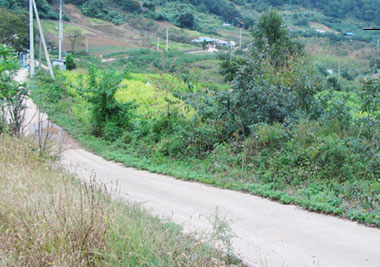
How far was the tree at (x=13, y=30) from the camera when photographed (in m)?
41.5

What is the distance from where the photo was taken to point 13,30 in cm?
4288

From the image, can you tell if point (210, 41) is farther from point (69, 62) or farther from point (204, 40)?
point (69, 62)

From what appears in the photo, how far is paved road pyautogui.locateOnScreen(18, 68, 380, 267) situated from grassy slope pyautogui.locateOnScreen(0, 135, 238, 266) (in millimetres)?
679

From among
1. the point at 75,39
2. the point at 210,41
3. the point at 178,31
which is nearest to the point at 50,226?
the point at 75,39

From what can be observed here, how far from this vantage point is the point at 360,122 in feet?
32.9

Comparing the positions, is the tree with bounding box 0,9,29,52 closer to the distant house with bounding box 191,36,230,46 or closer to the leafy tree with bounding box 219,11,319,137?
the distant house with bounding box 191,36,230,46

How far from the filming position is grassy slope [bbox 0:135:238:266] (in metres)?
4.30

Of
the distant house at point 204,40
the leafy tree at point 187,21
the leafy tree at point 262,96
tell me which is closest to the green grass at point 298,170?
the leafy tree at point 262,96

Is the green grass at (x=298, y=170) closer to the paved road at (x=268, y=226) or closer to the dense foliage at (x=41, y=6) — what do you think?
the paved road at (x=268, y=226)

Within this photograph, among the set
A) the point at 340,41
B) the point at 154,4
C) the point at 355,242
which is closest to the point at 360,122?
the point at 355,242

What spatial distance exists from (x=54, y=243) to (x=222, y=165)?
6550 mm

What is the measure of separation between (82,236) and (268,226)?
3.08 m

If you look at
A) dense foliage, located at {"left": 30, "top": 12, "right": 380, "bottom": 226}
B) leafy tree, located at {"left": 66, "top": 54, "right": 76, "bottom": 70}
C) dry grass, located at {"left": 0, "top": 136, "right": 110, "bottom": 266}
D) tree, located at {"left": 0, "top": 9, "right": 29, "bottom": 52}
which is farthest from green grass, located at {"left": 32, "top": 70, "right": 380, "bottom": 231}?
tree, located at {"left": 0, "top": 9, "right": 29, "bottom": 52}

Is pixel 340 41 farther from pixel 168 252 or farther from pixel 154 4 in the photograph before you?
pixel 168 252
